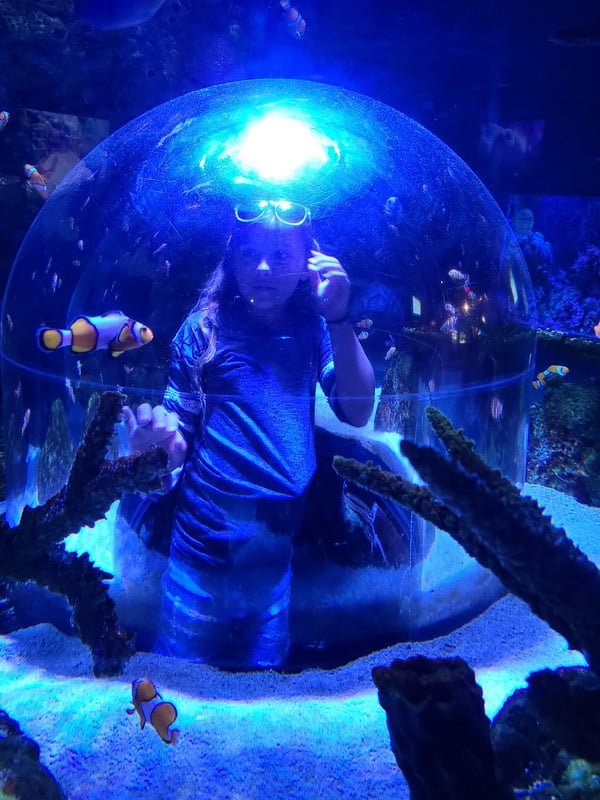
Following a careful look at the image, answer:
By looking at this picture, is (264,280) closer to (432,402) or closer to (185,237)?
(185,237)

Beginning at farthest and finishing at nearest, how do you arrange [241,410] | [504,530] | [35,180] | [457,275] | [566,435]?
[35,180] < [566,435] < [457,275] < [241,410] < [504,530]

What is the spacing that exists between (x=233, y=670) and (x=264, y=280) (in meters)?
1.69

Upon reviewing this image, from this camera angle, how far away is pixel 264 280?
228 centimetres

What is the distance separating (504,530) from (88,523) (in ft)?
4.73

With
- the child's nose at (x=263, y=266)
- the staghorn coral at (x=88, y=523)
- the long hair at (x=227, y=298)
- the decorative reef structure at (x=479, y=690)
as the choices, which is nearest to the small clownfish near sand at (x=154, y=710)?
the staghorn coral at (x=88, y=523)

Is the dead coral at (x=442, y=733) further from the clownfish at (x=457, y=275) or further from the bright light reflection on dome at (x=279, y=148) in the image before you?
the bright light reflection on dome at (x=279, y=148)

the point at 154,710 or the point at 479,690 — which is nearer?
the point at 479,690

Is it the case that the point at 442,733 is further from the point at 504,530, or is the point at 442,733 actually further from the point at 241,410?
the point at 241,410

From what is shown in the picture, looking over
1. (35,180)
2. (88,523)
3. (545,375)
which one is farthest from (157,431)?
(35,180)

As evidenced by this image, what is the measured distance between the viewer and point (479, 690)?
4.92 feet

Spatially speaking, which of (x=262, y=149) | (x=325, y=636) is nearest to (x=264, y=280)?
(x=262, y=149)

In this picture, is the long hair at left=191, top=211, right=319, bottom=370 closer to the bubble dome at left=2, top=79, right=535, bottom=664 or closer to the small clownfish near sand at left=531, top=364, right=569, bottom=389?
the bubble dome at left=2, top=79, right=535, bottom=664

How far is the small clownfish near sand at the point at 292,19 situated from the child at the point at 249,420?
11.1 m

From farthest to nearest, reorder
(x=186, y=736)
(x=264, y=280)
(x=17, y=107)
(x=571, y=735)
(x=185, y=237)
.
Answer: (x=17, y=107) → (x=185, y=237) → (x=264, y=280) → (x=186, y=736) → (x=571, y=735)
